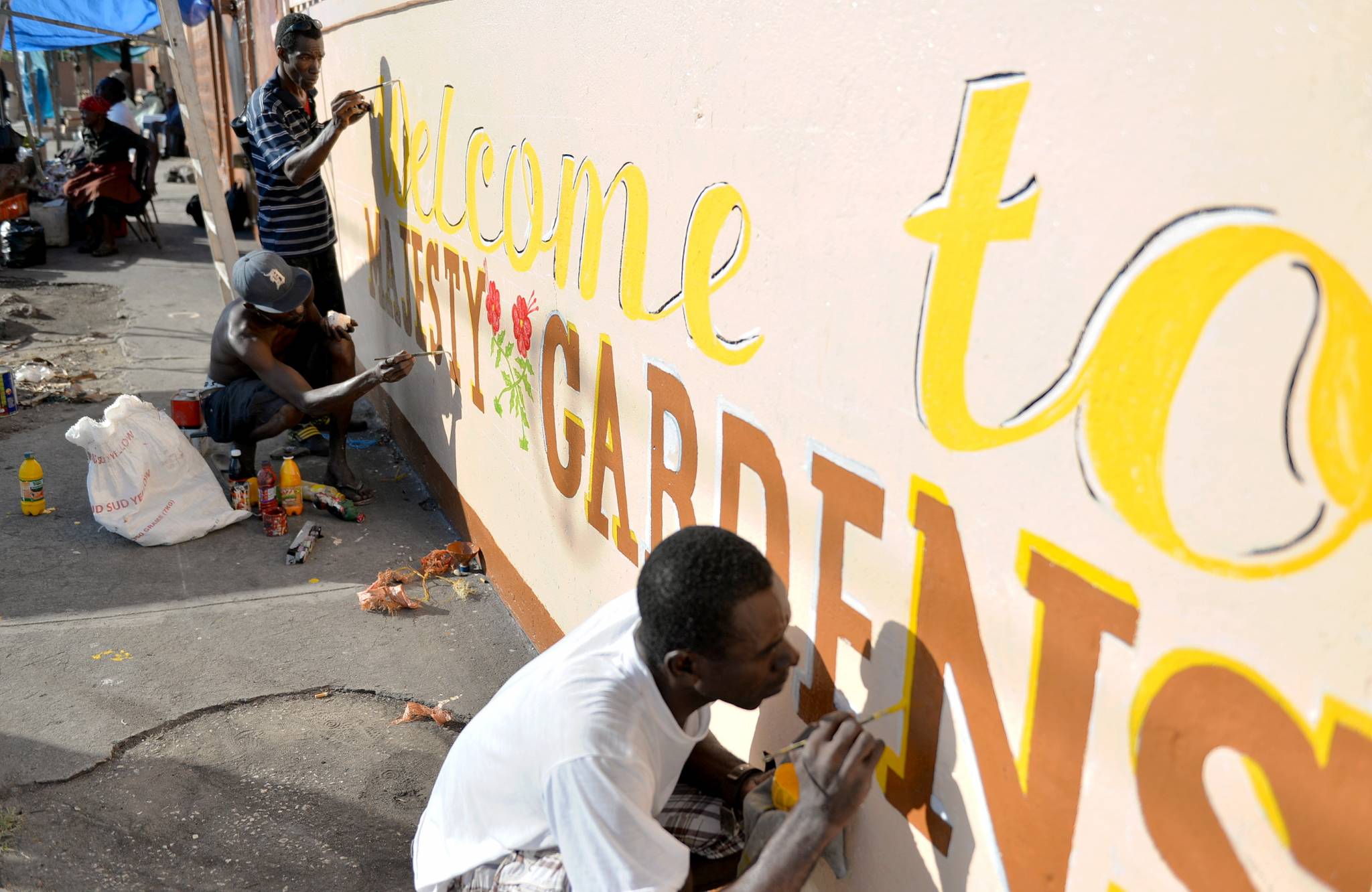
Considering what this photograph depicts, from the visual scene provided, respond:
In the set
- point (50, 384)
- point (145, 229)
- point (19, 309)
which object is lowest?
point (145, 229)

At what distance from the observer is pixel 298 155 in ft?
19.1

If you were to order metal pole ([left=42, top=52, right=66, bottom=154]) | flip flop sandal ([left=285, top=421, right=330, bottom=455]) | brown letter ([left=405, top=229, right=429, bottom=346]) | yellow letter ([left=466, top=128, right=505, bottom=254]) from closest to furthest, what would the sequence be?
yellow letter ([left=466, top=128, right=505, bottom=254])
brown letter ([left=405, top=229, right=429, bottom=346])
flip flop sandal ([left=285, top=421, right=330, bottom=455])
metal pole ([left=42, top=52, right=66, bottom=154])

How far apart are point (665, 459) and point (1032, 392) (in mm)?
1418

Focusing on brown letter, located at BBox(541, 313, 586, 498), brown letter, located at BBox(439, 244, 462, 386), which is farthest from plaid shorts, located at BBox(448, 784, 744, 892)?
brown letter, located at BBox(439, 244, 462, 386)

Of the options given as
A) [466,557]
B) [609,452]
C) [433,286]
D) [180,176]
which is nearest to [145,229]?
[180,176]

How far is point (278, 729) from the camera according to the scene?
11.8 ft

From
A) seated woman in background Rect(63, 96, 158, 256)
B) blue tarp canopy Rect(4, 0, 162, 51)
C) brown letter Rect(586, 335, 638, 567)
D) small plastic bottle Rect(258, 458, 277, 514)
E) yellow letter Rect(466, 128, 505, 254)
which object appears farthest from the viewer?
blue tarp canopy Rect(4, 0, 162, 51)

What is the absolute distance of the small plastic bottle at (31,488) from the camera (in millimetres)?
5121

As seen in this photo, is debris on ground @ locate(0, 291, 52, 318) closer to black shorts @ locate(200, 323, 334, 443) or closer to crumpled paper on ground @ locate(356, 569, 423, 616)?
black shorts @ locate(200, 323, 334, 443)

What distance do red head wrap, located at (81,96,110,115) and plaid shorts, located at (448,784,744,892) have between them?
12.0m

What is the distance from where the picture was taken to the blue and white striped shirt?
591cm

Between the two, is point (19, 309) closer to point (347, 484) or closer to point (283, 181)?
point (283, 181)

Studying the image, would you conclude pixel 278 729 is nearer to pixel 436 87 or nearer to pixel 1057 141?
pixel 436 87

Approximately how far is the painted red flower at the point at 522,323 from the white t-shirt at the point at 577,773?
173 centimetres
